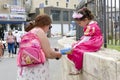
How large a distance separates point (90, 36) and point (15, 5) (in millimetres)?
63882

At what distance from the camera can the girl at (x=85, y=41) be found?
605cm

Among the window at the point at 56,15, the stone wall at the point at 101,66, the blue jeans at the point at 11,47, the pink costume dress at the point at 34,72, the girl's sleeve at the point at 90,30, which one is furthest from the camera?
the window at the point at 56,15

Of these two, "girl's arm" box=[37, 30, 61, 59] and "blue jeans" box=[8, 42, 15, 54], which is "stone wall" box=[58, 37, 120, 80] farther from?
"blue jeans" box=[8, 42, 15, 54]

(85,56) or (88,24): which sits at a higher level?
(88,24)

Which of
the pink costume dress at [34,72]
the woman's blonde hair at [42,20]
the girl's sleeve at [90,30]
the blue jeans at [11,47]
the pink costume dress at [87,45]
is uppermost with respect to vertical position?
the woman's blonde hair at [42,20]

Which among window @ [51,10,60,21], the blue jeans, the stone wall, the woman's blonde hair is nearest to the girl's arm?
the woman's blonde hair

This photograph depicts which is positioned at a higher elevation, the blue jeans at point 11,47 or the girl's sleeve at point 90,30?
the girl's sleeve at point 90,30

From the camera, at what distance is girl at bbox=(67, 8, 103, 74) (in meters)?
6.05

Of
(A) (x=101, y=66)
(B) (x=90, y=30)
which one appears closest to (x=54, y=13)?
(B) (x=90, y=30)

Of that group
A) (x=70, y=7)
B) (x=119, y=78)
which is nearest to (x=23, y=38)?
(x=119, y=78)

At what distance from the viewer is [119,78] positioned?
4.32 m

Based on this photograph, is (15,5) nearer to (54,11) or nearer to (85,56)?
(54,11)

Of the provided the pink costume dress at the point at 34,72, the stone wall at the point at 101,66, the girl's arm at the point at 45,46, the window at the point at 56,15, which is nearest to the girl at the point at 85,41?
the stone wall at the point at 101,66

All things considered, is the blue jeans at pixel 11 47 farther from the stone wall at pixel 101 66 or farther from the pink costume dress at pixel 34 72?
the pink costume dress at pixel 34 72
